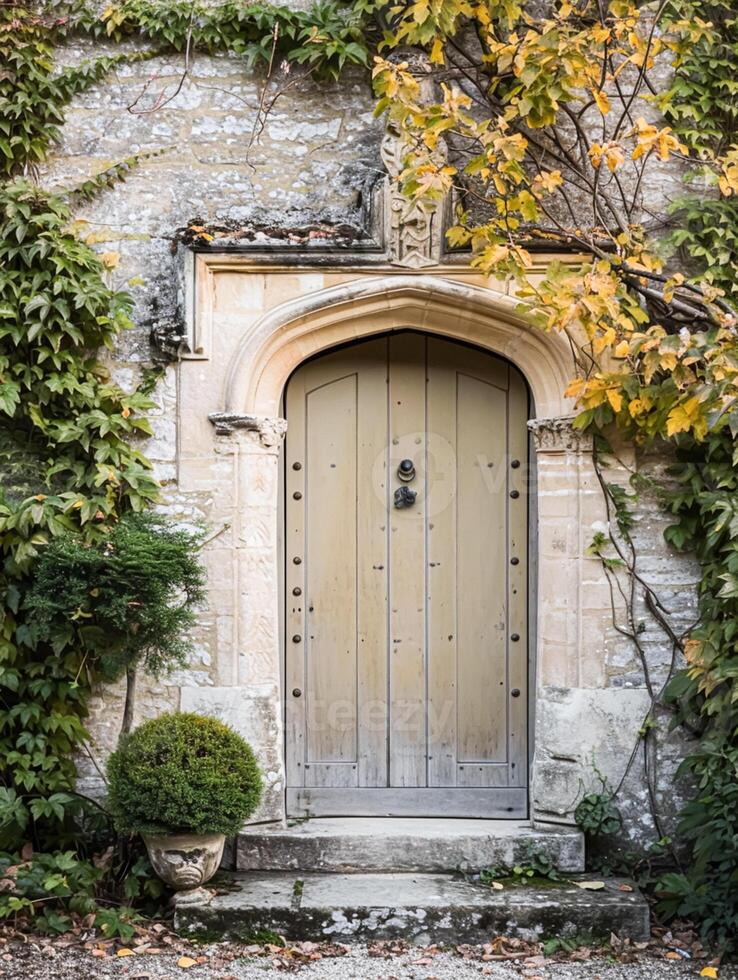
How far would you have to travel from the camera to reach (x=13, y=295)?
4.52 meters

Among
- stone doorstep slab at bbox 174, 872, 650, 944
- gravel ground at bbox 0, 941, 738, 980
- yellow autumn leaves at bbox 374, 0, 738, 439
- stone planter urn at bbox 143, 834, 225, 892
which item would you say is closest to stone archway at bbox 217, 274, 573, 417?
yellow autumn leaves at bbox 374, 0, 738, 439

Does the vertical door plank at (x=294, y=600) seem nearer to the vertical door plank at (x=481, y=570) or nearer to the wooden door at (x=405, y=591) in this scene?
the wooden door at (x=405, y=591)

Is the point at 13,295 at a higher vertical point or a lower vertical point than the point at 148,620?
higher

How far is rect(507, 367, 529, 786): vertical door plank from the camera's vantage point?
4.96m

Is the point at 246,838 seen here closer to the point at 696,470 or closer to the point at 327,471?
the point at 327,471

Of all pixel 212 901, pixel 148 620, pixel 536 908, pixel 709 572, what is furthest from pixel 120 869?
pixel 709 572

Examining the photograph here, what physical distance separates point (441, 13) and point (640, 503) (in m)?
2.18

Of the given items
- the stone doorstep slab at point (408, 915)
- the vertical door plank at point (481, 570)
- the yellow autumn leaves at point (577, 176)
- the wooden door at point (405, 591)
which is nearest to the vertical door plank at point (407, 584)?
the wooden door at point (405, 591)

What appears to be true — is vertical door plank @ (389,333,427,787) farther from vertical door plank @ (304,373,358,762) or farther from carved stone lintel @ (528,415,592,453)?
carved stone lintel @ (528,415,592,453)

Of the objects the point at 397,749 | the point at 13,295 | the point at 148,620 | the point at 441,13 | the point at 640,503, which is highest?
the point at 441,13

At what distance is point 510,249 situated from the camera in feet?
14.0

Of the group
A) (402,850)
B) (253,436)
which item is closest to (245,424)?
(253,436)

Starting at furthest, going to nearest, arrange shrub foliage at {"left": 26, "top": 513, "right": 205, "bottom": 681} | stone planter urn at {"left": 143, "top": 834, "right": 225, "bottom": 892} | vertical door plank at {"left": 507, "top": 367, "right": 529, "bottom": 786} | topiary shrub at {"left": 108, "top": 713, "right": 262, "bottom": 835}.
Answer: vertical door plank at {"left": 507, "top": 367, "right": 529, "bottom": 786} < shrub foliage at {"left": 26, "top": 513, "right": 205, "bottom": 681} < stone planter urn at {"left": 143, "top": 834, "right": 225, "bottom": 892} < topiary shrub at {"left": 108, "top": 713, "right": 262, "bottom": 835}

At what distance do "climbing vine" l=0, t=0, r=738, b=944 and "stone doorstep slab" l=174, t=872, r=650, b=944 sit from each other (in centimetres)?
38
